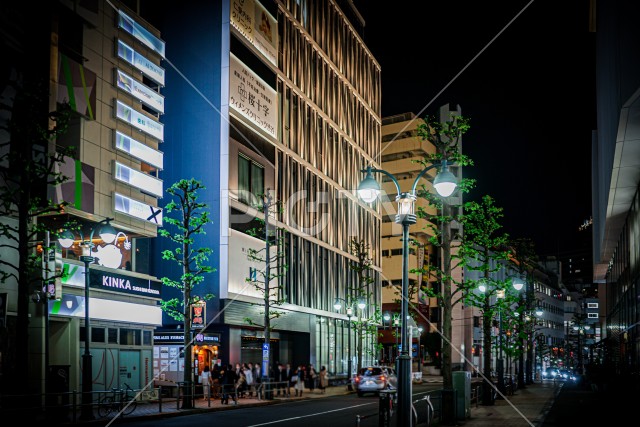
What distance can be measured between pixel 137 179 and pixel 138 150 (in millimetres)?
1515

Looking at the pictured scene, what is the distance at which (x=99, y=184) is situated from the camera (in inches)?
1262

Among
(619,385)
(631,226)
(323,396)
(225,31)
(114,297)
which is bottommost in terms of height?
(323,396)

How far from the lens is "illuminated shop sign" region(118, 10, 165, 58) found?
35.4 metres

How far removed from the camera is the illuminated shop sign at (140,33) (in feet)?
116

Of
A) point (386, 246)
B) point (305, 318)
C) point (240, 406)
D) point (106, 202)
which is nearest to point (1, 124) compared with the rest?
point (106, 202)

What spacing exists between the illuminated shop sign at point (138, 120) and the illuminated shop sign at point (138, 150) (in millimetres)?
807

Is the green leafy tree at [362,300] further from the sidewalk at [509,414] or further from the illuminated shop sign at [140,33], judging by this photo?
the illuminated shop sign at [140,33]

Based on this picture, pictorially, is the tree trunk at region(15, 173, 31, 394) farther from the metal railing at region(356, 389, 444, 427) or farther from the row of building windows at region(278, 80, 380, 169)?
the row of building windows at region(278, 80, 380, 169)

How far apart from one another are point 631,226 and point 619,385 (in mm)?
6613

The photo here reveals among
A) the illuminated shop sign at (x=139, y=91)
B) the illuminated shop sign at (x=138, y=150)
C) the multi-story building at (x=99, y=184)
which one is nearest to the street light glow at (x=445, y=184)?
the multi-story building at (x=99, y=184)

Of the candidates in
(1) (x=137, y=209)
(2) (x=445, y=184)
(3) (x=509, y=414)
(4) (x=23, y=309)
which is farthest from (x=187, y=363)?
(2) (x=445, y=184)

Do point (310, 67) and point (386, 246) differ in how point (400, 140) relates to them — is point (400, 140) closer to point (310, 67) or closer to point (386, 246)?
point (386, 246)

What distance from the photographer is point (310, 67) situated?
203 feet

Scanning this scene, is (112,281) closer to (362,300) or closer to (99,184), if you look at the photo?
(99,184)
